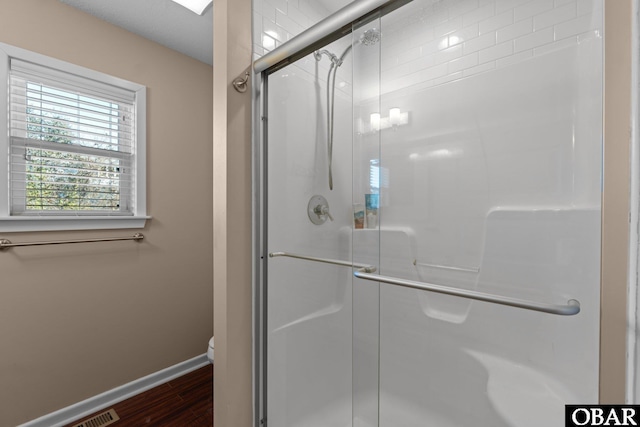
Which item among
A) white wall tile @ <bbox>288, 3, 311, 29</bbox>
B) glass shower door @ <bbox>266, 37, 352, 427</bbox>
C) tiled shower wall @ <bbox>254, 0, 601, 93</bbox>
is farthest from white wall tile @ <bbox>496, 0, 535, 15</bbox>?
white wall tile @ <bbox>288, 3, 311, 29</bbox>

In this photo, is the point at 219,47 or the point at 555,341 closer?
the point at 555,341

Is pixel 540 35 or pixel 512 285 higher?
pixel 540 35

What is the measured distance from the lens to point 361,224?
113 cm

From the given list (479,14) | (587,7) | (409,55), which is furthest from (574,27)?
(409,55)

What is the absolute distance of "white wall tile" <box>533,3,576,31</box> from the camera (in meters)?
0.93

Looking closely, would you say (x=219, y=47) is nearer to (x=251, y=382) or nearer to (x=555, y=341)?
(x=251, y=382)

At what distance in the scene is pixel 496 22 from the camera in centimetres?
109

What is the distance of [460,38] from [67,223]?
208 cm

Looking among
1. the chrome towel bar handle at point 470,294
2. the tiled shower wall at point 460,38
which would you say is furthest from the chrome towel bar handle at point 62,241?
the tiled shower wall at point 460,38

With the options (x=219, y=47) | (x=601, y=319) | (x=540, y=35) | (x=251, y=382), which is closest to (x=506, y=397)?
(x=601, y=319)

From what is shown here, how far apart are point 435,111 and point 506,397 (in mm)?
1058

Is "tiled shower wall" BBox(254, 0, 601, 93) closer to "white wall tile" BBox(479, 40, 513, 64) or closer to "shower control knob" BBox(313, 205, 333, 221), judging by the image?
"white wall tile" BBox(479, 40, 513, 64)

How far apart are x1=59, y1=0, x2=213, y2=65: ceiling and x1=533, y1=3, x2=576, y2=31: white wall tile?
1564mm

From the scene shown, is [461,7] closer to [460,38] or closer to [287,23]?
Result: [460,38]
